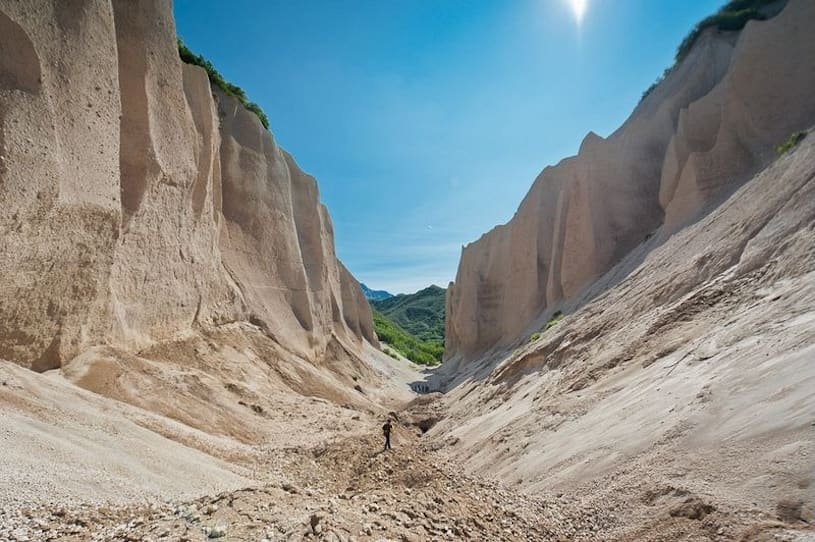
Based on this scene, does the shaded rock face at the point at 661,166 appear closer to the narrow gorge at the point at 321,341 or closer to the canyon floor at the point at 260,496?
the narrow gorge at the point at 321,341

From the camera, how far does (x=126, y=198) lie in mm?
12094

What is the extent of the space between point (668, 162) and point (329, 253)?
69.2 ft

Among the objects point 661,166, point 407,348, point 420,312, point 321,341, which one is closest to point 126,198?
point 321,341

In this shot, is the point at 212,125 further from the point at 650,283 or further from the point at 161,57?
the point at 650,283

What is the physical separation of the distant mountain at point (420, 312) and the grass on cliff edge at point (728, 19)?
232 ft

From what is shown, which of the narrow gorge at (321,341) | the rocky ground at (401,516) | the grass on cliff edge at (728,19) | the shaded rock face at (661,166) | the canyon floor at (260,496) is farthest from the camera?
the grass on cliff edge at (728,19)

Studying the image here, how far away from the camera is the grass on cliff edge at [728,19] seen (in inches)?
827

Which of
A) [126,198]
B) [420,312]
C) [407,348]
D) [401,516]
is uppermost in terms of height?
[420,312]

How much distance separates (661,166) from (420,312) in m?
98.6

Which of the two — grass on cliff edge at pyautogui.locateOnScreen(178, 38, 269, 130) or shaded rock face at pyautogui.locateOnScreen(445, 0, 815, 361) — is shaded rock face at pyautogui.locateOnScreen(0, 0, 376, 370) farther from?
shaded rock face at pyautogui.locateOnScreen(445, 0, 815, 361)

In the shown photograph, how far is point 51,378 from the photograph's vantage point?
7727 mm

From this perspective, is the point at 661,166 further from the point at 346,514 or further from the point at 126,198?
the point at 126,198

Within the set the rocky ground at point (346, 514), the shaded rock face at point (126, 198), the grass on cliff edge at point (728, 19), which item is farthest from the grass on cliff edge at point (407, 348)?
the rocky ground at point (346, 514)

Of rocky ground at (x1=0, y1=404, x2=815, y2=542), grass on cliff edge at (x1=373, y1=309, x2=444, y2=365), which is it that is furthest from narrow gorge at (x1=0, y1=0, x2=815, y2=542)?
grass on cliff edge at (x1=373, y1=309, x2=444, y2=365)
